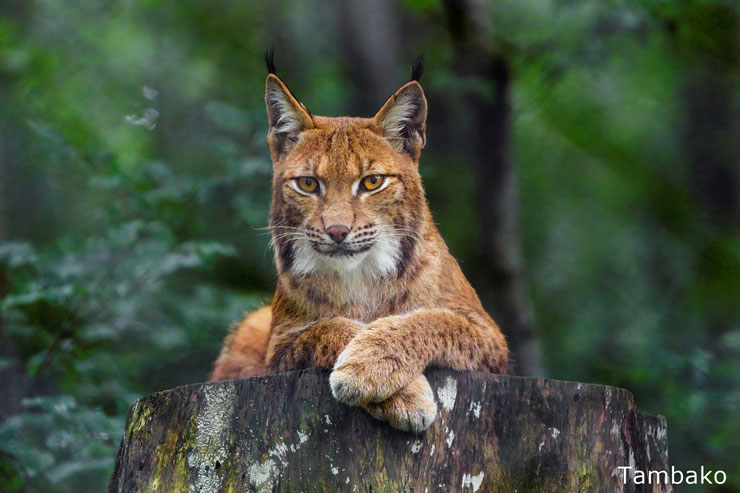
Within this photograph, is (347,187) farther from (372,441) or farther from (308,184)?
(372,441)

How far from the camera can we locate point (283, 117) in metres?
4.66

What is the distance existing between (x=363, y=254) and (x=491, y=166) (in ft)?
15.4

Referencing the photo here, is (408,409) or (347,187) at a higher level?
(347,187)

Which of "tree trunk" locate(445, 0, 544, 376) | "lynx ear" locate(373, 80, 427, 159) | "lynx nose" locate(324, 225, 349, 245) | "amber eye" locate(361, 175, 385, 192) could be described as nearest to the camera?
"lynx nose" locate(324, 225, 349, 245)

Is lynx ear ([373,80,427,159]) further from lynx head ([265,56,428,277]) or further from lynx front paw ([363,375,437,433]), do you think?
lynx front paw ([363,375,437,433])

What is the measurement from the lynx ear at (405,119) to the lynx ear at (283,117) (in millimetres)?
425

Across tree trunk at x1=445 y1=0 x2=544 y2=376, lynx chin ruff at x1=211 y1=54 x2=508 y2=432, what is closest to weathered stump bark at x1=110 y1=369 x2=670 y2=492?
lynx chin ruff at x1=211 y1=54 x2=508 y2=432

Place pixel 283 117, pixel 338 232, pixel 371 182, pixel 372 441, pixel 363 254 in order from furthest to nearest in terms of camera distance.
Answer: pixel 283 117, pixel 371 182, pixel 363 254, pixel 338 232, pixel 372 441

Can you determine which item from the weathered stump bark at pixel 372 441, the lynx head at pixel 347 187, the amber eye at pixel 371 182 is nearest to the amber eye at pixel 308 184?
the lynx head at pixel 347 187

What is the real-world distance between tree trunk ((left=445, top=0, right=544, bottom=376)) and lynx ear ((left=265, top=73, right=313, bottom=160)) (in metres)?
3.94

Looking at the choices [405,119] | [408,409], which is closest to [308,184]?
[405,119]

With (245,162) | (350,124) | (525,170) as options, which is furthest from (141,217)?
(525,170)

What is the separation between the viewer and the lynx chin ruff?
409cm

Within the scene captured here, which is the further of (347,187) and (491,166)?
(491,166)
